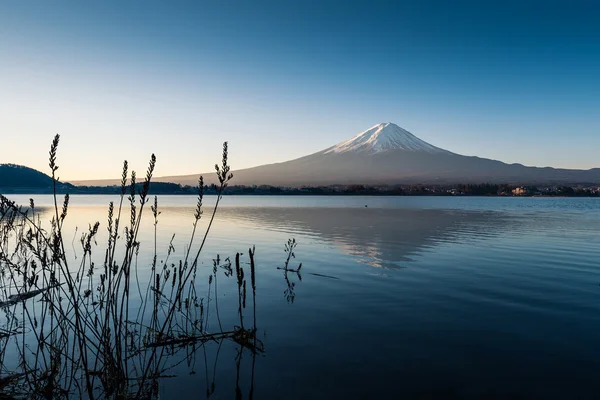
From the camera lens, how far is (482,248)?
22.9m

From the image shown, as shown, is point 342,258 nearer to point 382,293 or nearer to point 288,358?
point 382,293

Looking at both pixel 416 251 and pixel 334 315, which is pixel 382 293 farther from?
pixel 416 251

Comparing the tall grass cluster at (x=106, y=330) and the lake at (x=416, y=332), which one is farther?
the lake at (x=416, y=332)

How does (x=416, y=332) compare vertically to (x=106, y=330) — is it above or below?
below

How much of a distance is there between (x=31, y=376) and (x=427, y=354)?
749cm

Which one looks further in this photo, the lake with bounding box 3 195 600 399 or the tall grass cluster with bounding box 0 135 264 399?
the lake with bounding box 3 195 600 399

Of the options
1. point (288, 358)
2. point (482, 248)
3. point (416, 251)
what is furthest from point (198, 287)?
point (482, 248)

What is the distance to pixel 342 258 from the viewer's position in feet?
64.8

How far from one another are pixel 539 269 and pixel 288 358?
46.3 ft

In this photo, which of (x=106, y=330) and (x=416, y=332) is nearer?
(x=106, y=330)

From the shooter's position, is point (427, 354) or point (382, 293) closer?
point (427, 354)

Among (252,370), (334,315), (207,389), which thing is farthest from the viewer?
(334,315)

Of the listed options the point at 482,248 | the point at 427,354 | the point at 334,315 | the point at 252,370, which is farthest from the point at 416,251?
the point at 252,370

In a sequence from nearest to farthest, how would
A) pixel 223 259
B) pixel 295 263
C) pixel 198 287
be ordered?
pixel 198 287 → pixel 295 263 → pixel 223 259
